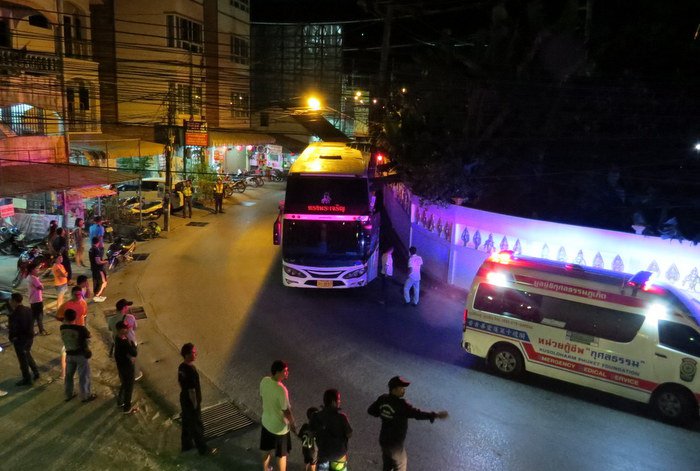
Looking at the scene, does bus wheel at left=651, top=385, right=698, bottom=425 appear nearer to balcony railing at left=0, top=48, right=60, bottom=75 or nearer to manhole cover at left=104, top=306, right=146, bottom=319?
manhole cover at left=104, top=306, right=146, bottom=319

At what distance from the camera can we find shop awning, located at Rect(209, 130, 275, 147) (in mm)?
31188

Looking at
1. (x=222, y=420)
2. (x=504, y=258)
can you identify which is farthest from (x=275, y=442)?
(x=504, y=258)

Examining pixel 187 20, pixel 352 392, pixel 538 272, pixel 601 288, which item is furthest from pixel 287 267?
pixel 187 20

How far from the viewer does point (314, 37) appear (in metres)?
38.8

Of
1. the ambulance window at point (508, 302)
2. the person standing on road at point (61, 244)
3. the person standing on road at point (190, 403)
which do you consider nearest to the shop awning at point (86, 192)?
the person standing on road at point (61, 244)

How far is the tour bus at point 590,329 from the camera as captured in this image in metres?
8.00

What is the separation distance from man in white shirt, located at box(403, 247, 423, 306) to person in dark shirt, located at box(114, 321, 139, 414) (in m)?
7.26

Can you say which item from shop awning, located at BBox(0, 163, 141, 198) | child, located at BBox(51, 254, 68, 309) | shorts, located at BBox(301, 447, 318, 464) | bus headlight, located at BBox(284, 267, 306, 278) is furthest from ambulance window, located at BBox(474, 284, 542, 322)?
shop awning, located at BBox(0, 163, 141, 198)

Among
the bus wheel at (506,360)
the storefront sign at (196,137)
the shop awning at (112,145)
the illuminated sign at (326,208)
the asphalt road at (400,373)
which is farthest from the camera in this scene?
the storefront sign at (196,137)

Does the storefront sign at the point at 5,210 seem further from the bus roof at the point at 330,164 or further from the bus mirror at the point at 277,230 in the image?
the bus roof at the point at 330,164

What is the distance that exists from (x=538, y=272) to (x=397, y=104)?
43.7ft

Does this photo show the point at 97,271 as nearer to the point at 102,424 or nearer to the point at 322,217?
the point at 322,217

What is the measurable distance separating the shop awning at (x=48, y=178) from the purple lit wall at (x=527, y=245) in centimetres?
1103

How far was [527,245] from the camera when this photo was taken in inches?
522
